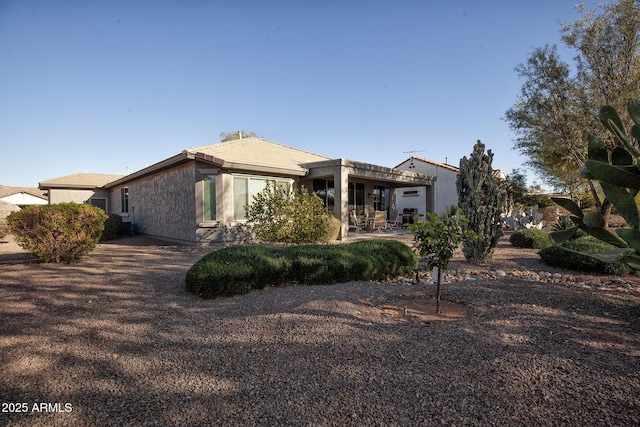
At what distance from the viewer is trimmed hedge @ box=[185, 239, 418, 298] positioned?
4930 mm

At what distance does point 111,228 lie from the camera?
1488 cm

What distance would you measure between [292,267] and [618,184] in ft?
15.0

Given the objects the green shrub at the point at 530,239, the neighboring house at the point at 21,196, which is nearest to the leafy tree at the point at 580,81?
the green shrub at the point at 530,239

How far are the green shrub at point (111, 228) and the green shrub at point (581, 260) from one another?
16.4 meters

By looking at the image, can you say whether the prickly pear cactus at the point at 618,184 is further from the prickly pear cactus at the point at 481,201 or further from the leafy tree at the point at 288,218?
the leafy tree at the point at 288,218

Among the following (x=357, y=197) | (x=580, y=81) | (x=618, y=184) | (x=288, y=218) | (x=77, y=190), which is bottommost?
(x=288, y=218)

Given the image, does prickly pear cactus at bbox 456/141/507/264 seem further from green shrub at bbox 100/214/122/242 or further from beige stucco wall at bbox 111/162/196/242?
green shrub at bbox 100/214/122/242

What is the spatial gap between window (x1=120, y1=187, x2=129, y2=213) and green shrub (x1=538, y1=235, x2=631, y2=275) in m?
20.4

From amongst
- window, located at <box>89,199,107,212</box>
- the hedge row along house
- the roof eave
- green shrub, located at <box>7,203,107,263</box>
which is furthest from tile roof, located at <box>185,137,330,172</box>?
window, located at <box>89,199,107,212</box>

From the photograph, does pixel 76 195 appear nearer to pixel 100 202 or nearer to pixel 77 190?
pixel 77 190

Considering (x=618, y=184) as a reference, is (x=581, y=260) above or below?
below

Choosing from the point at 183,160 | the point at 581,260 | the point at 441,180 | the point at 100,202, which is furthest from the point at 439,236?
the point at 100,202

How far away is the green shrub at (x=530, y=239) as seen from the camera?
10094mm

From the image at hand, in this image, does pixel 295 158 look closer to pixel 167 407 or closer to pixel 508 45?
pixel 508 45
